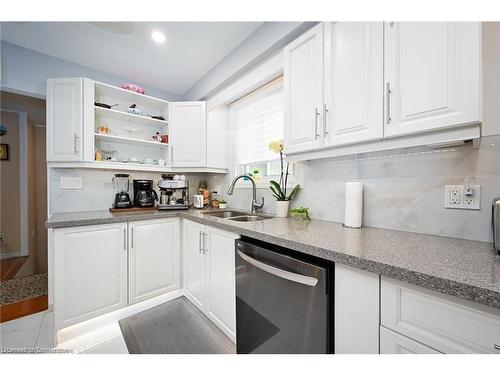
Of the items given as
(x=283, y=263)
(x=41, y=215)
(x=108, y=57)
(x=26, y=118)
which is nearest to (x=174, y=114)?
→ (x=108, y=57)

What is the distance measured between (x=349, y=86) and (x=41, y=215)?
5.07 metres

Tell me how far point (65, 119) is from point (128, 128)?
66 cm

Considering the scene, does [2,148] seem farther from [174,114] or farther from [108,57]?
[174,114]

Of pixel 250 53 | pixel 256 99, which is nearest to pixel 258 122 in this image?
pixel 256 99

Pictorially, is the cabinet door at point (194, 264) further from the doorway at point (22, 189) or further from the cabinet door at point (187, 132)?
the doorway at point (22, 189)

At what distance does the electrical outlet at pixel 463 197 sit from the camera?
92 centimetres

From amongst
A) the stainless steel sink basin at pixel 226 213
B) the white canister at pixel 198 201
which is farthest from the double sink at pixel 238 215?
the white canister at pixel 198 201

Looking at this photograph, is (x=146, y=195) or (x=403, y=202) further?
(x=146, y=195)

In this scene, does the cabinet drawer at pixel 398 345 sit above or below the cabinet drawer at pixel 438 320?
below

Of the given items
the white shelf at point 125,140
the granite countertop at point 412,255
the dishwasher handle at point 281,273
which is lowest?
the dishwasher handle at point 281,273

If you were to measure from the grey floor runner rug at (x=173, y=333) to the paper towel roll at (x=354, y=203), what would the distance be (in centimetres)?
119

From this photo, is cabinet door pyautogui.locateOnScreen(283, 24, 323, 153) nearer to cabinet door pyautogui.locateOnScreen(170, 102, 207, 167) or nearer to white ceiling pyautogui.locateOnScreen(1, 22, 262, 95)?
white ceiling pyautogui.locateOnScreen(1, 22, 262, 95)

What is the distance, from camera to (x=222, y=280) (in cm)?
150

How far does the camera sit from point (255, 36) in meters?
1.79
